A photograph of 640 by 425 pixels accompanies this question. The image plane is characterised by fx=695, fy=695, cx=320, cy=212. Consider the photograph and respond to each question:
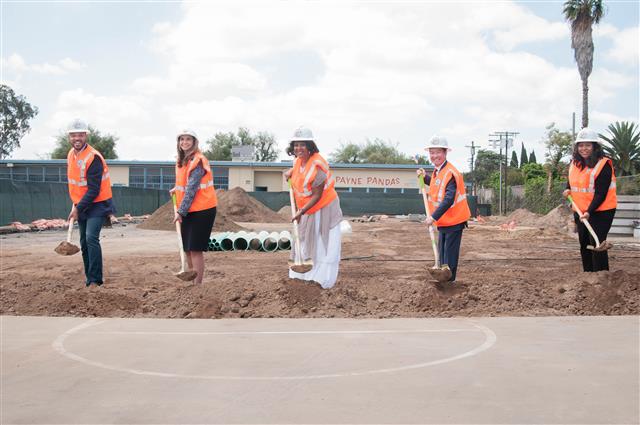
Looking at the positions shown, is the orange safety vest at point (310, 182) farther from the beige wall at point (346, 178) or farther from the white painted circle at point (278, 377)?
the beige wall at point (346, 178)

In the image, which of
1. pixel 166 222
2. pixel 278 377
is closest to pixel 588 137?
pixel 278 377

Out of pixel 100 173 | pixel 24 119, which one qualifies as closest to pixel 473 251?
pixel 100 173

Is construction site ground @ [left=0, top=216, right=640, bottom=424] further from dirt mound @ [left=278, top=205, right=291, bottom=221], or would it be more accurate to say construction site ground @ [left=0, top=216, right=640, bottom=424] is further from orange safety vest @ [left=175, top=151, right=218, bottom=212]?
dirt mound @ [left=278, top=205, right=291, bottom=221]

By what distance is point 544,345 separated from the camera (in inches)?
214

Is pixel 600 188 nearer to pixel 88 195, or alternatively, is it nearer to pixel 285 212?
pixel 88 195

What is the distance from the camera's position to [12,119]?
234 feet

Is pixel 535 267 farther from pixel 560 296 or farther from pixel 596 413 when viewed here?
pixel 596 413

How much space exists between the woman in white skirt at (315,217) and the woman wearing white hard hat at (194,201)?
94 cm

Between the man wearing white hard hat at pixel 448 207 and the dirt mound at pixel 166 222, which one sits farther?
the dirt mound at pixel 166 222

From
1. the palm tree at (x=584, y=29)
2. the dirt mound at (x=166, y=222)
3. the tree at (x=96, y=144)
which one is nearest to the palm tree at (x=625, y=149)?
the palm tree at (x=584, y=29)

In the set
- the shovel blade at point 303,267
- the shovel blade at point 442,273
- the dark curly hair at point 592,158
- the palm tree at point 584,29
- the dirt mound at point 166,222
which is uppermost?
the palm tree at point 584,29

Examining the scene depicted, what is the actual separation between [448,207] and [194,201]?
9.48 ft

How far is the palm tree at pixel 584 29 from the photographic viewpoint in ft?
100

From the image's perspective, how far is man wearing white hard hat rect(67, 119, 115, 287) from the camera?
8.12m
